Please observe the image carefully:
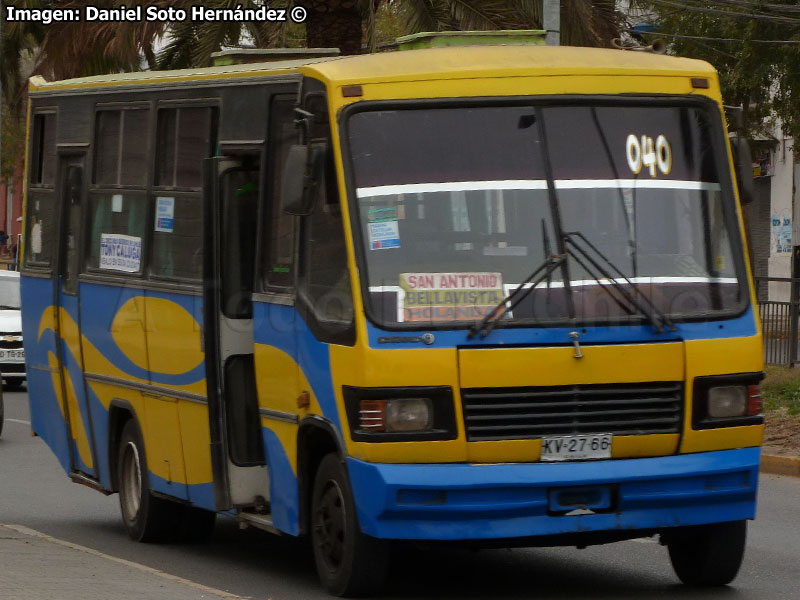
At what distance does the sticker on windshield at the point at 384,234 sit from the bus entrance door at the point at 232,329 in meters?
1.49

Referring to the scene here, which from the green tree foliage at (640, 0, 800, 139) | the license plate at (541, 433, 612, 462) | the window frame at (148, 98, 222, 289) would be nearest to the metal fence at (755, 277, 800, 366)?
the green tree foliage at (640, 0, 800, 139)

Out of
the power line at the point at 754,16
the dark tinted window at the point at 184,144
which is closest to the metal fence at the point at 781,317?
the power line at the point at 754,16

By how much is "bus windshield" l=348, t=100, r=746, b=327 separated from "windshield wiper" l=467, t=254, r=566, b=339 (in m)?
0.02

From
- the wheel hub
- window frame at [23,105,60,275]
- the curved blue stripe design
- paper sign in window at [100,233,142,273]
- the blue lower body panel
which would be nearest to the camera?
the blue lower body panel

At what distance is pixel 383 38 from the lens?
4031 cm

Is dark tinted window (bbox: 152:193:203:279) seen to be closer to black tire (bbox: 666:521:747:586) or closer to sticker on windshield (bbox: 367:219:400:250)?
sticker on windshield (bbox: 367:219:400:250)

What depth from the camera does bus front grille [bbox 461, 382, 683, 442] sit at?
26.2ft

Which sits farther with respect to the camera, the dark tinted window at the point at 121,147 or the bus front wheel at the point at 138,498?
the bus front wheel at the point at 138,498

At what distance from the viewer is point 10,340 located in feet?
82.9

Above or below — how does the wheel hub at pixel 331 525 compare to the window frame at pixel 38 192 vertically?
below

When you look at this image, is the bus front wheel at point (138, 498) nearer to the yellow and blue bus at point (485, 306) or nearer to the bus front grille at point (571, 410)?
the yellow and blue bus at point (485, 306)

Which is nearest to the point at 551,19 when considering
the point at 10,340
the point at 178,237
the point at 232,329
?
the point at 10,340

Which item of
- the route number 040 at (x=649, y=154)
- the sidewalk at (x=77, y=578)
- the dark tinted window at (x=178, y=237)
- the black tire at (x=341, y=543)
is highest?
the route number 040 at (x=649, y=154)

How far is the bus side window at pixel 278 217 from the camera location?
29.6 ft
